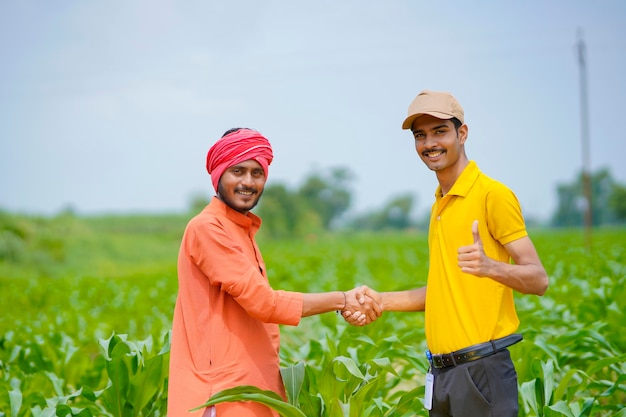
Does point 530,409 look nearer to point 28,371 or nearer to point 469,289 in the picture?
point 469,289

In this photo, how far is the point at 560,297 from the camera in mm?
7125

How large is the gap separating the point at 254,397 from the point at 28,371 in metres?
2.94

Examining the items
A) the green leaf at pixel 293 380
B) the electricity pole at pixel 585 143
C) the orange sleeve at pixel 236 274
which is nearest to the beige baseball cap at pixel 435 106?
the orange sleeve at pixel 236 274

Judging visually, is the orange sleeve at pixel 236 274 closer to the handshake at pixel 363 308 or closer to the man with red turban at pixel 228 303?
the man with red turban at pixel 228 303

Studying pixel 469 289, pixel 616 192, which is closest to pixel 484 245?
pixel 469 289

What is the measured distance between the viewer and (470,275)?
9.33 feet

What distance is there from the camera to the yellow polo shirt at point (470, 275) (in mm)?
2797

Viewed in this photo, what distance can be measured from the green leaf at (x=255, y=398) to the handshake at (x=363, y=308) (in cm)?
58

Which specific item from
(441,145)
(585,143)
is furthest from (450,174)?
(585,143)

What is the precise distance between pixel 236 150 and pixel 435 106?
789 mm

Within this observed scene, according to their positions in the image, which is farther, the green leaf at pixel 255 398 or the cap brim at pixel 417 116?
the cap brim at pixel 417 116

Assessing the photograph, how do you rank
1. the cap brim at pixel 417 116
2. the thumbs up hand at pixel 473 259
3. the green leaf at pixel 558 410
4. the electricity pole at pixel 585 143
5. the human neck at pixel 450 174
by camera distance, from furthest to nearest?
1. the electricity pole at pixel 585 143
2. the green leaf at pixel 558 410
3. the human neck at pixel 450 174
4. the cap brim at pixel 417 116
5. the thumbs up hand at pixel 473 259

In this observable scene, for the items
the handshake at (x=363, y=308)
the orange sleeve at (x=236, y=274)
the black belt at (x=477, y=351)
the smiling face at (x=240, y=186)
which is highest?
the smiling face at (x=240, y=186)

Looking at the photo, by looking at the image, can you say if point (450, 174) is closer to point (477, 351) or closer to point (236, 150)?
point (477, 351)
